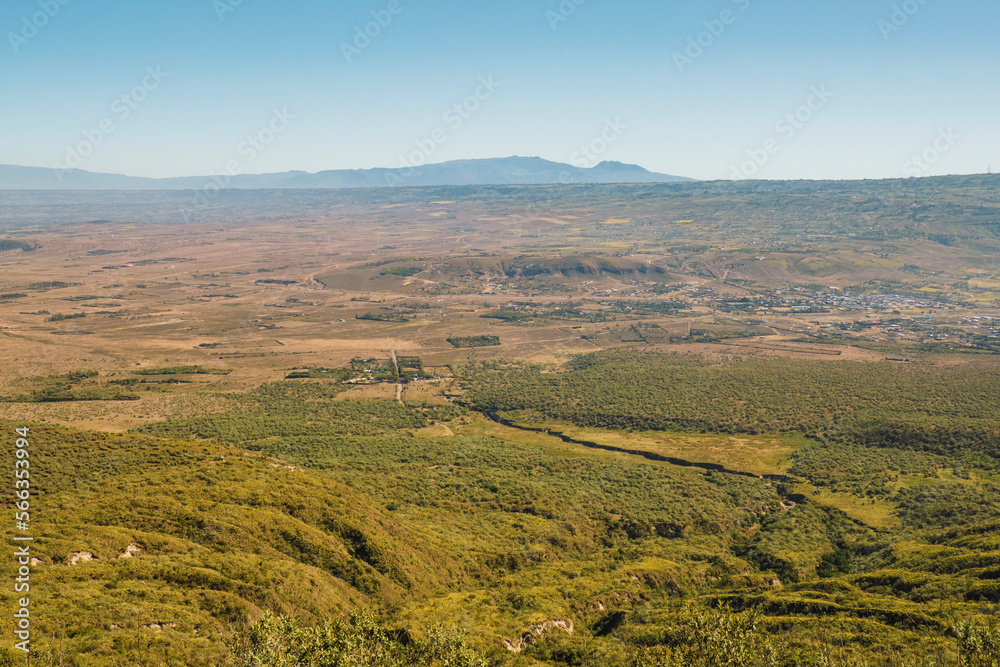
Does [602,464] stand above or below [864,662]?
below

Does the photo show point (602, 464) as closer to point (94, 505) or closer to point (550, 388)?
point (550, 388)

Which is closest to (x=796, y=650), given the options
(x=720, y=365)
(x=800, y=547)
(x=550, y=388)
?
(x=800, y=547)

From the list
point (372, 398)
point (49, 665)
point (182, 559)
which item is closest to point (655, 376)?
point (372, 398)

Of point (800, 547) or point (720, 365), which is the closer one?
point (800, 547)

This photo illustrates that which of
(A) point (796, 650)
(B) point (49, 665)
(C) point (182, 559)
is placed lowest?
(A) point (796, 650)

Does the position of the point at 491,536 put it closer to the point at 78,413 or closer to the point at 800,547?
the point at 800,547

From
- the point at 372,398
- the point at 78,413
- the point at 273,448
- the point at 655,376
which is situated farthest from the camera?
the point at 655,376

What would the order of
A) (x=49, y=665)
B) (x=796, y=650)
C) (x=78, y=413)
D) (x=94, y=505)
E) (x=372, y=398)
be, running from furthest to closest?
(x=372, y=398), (x=78, y=413), (x=94, y=505), (x=796, y=650), (x=49, y=665)

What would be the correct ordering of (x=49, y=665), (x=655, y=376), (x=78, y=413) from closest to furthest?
(x=49, y=665), (x=78, y=413), (x=655, y=376)

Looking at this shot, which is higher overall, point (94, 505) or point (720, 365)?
point (94, 505)
